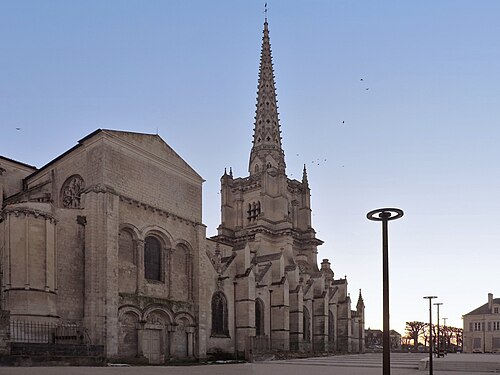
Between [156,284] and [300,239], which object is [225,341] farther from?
[300,239]

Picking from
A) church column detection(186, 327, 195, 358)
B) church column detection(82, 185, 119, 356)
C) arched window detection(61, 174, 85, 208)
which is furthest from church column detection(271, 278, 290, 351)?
arched window detection(61, 174, 85, 208)

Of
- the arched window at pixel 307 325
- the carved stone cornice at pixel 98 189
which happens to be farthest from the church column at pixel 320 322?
the carved stone cornice at pixel 98 189

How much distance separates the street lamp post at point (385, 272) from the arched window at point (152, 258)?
2477 cm

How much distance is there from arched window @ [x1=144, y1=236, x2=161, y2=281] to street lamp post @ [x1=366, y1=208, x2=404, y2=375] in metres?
24.8

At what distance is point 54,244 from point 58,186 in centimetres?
653

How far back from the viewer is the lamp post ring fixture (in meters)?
10.9

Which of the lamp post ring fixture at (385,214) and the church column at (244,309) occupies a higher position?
the lamp post ring fixture at (385,214)

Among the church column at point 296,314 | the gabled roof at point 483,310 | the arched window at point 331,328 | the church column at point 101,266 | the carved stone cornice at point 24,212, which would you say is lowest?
the gabled roof at point 483,310

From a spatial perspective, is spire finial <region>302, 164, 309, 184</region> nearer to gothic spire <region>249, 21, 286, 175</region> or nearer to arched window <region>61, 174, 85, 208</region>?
gothic spire <region>249, 21, 286, 175</region>

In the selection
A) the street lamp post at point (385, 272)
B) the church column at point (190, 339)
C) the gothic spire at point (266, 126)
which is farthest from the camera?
the gothic spire at point (266, 126)

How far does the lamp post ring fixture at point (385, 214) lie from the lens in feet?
35.6

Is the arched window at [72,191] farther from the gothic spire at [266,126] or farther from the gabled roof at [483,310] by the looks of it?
the gabled roof at [483,310]

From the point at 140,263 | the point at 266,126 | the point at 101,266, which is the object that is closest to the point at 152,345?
the point at 140,263

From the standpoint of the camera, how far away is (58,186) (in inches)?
1337
